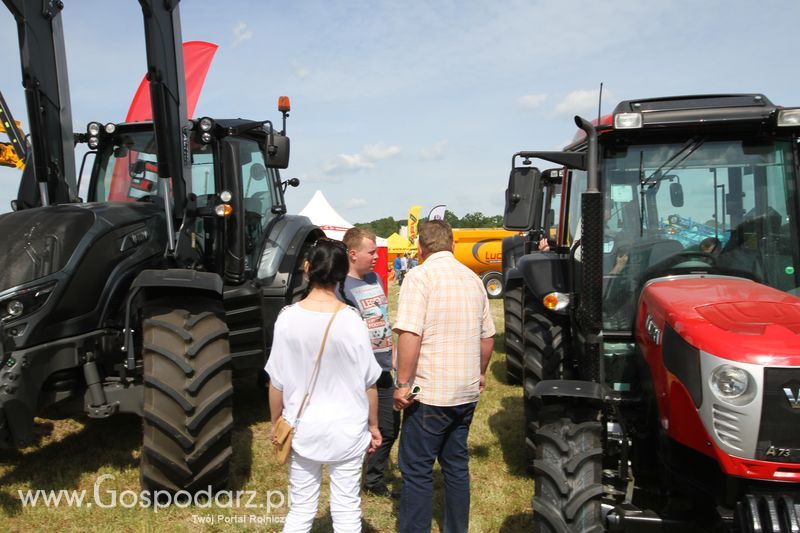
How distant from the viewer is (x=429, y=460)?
10.3 ft

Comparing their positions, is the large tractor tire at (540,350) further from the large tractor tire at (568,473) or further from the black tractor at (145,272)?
the black tractor at (145,272)

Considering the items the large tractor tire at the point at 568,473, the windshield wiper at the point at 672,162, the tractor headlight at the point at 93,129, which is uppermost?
the tractor headlight at the point at 93,129

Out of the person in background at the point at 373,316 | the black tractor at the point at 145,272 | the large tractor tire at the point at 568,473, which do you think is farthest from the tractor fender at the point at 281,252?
the large tractor tire at the point at 568,473

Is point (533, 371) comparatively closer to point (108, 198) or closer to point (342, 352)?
point (342, 352)

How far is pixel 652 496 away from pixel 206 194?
4.03m

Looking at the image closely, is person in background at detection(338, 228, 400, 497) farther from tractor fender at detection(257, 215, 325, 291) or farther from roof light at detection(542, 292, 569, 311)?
tractor fender at detection(257, 215, 325, 291)

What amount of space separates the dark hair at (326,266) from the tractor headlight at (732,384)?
1.65 metres

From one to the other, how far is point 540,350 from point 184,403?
2416mm

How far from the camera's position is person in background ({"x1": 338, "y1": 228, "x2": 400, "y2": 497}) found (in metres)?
3.88

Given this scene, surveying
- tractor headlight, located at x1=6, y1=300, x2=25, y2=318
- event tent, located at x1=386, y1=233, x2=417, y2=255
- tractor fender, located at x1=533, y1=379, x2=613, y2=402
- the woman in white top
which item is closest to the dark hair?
the woman in white top

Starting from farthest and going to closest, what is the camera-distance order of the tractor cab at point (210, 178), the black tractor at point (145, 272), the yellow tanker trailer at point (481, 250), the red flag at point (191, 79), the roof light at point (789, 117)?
the yellow tanker trailer at point (481, 250), the red flag at point (191, 79), the tractor cab at point (210, 178), the black tractor at point (145, 272), the roof light at point (789, 117)

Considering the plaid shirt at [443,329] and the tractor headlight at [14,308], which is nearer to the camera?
the plaid shirt at [443,329]

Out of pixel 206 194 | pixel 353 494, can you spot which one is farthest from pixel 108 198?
pixel 353 494

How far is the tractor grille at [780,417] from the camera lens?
2480 millimetres
